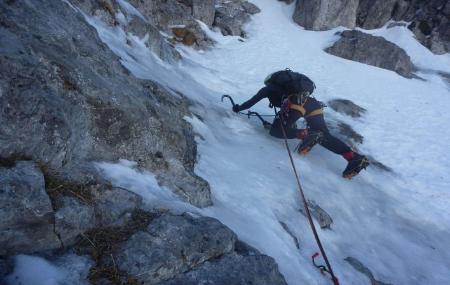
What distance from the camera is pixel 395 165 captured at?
9992 millimetres

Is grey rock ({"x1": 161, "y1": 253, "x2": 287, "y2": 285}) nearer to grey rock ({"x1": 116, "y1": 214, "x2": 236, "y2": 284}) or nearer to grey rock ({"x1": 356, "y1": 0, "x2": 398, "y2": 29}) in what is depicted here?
grey rock ({"x1": 116, "y1": 214, "x2": 236, "y2": 284})

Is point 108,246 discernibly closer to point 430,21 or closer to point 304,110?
point 304,110

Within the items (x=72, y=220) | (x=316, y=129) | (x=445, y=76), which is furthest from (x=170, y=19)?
(x=445, y=76)

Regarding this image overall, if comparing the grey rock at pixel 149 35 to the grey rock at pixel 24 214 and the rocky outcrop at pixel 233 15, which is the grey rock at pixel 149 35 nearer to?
the grey rock at pixel 24 214

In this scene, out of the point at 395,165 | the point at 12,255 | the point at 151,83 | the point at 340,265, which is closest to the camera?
the point at 12,255

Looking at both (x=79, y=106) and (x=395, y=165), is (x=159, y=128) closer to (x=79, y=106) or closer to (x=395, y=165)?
(x=79, y=106)

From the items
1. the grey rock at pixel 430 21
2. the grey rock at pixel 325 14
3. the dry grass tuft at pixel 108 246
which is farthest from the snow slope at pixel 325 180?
the grey rock at pixel 430 21

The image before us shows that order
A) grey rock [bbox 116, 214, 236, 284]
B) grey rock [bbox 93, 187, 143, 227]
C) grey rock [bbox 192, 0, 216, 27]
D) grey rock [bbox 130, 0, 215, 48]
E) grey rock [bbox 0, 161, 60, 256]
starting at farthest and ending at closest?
grey rock [bbox 192, 0, 216, 27] → grey rock [bbox 130, 0, 215, 48] → grey rock [bbox 93, 187, 143, 227] → grey rock [bbox 116, 214, 236, 284] → grey rock [bbox 0, 161, 60, 256]

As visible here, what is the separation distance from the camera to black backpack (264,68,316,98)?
8.09 metres

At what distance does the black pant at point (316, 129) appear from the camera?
8141 mm

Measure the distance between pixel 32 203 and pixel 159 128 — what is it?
2359mm

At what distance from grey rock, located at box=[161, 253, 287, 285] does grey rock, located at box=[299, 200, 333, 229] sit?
245 cm

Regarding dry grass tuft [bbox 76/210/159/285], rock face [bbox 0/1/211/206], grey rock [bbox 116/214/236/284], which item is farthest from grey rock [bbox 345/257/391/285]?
dry grass tuft [bbox 76/210/159/285]

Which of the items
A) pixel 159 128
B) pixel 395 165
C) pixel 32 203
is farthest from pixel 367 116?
pixel 32 203
